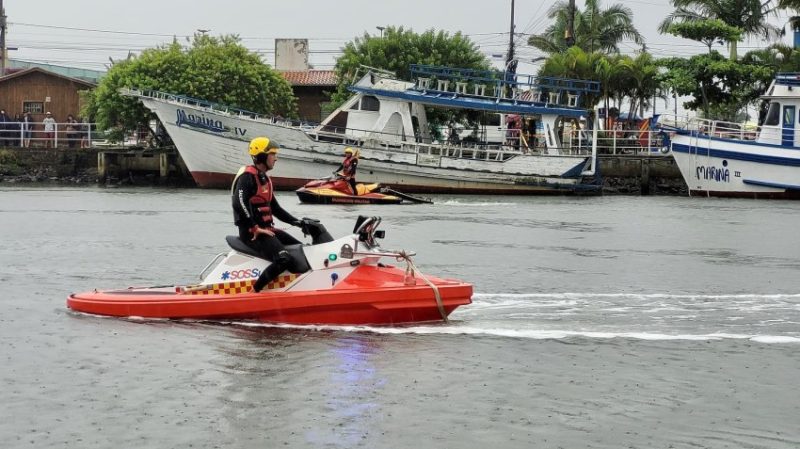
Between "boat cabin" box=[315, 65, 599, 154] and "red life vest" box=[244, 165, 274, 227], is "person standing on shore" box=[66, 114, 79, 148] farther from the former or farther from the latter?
"red life vest" box=[244, 165, 274, 227]

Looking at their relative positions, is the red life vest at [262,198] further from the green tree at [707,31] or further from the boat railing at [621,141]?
the green tree at [707,31]

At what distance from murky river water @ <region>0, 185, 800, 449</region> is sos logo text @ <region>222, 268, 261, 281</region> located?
564mm

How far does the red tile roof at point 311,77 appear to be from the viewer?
68938 mm

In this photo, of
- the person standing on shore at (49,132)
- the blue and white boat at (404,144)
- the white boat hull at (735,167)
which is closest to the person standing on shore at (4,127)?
the person standing on shore at (49,132)

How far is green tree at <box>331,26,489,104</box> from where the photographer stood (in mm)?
59906

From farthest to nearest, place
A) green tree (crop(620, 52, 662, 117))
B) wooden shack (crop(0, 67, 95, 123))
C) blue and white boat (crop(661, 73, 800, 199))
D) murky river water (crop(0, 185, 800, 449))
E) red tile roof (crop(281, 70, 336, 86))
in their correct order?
red tile roof (crop(281, 70, 336, 86))
wooden shack (crop(0, 67, 95, 123))
green tree (crop(620, 52, 662, 117))
blue and white boat (crop(661, 73, 800, 199))
murky river water (crop(0, 185, 800, 449))

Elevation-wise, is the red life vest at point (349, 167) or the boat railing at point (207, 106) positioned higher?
the boat railing at point (207, 106)

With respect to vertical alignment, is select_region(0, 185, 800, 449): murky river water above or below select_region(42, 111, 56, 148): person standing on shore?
below

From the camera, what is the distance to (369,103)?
49.3 meters

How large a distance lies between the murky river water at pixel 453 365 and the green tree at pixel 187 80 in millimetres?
32059

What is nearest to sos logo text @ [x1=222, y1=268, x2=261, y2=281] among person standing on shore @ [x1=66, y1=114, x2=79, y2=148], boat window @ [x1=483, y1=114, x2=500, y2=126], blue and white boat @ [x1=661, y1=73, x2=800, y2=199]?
blue and white boat @ [x1=661, y1=73, x2=800, y2=199]

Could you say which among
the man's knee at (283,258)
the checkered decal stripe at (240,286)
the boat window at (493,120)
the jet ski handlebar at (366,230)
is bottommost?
the checkered decal stripe at (240,286)

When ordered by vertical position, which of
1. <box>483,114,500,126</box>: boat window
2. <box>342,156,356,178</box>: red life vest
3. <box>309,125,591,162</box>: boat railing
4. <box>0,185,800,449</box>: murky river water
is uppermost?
<box>483,114,500,126</box>: boat window

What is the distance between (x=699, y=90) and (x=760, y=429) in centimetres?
4414
